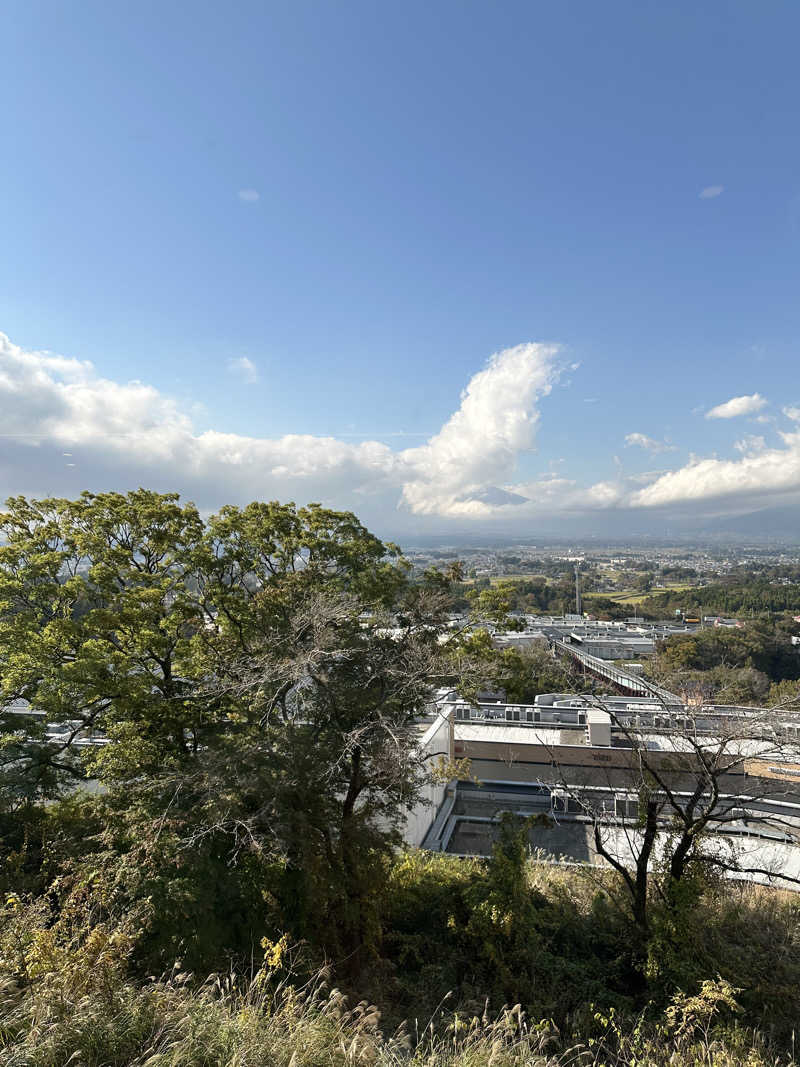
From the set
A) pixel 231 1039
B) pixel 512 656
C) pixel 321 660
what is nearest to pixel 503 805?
pixel 512 656

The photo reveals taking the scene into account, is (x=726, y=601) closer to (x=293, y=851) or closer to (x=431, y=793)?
(x=431, y=793)

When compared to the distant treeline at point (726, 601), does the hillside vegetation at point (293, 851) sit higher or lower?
higher

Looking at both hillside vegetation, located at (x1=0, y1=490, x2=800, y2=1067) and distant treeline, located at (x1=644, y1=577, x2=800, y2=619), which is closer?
hillside vegetation, located at (x1=0, y1=490, x2=800, y2=1067)

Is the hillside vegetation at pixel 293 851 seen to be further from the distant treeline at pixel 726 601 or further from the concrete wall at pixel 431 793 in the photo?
the distant treeline at pixel 726 601

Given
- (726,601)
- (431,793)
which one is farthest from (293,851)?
(726,601)

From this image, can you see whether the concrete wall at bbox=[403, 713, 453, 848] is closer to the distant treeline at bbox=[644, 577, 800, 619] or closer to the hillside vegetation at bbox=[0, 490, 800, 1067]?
the hillside vegetation at bbox=[0, 490, 800, 1067]

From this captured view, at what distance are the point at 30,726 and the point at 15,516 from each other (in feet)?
11.0

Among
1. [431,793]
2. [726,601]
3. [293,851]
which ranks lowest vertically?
[726,601]

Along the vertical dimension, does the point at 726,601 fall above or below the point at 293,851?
below

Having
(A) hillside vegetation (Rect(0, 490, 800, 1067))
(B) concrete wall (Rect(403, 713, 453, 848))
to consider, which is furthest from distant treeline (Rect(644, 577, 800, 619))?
(A) hillside vegetation (Rect(0, 490, 800, 1067))

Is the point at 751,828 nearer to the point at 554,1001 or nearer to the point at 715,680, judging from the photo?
the point at 554,1001

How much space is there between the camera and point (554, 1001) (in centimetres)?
607

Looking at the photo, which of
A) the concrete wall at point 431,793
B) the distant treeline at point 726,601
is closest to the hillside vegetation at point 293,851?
the concrete wall at point 431,793

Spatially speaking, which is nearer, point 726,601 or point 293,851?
point 293,851
